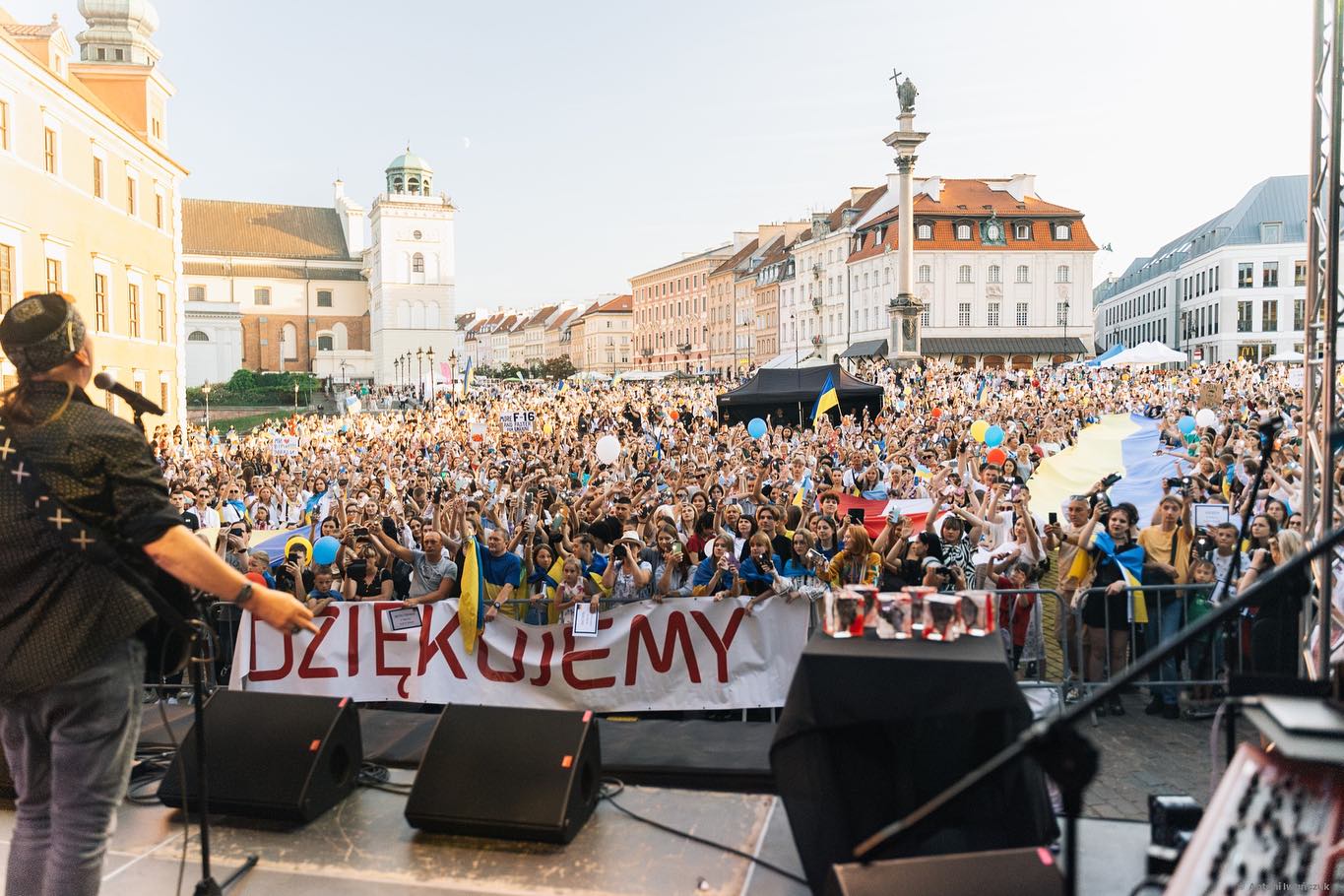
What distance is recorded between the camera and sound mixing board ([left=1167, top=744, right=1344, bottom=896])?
254 centimetres

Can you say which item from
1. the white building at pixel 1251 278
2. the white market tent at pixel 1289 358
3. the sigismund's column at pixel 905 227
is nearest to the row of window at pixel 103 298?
the white market tent at pixel 1289 358

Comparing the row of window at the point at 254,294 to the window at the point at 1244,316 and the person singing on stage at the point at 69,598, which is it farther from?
the person singing on stage at the point at 69,598

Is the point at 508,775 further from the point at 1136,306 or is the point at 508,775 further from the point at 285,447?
the point at 1136,306

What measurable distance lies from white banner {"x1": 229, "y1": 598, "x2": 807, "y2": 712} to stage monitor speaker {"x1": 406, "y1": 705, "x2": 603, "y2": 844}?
8.87 feet

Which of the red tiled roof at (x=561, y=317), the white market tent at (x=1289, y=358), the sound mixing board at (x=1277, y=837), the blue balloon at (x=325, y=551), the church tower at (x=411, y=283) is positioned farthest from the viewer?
the red tiled roof at (x=561, y=317)

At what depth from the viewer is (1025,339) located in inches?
3302

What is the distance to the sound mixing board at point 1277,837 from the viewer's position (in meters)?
2.54

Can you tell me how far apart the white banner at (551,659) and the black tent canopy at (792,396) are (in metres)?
18.9

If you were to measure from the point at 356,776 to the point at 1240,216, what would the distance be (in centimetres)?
9569

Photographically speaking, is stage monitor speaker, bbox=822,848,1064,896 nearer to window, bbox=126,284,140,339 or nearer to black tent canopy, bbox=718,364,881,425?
black tent canopy, bbox=718,364,881,425

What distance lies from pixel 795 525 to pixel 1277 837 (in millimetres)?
9257

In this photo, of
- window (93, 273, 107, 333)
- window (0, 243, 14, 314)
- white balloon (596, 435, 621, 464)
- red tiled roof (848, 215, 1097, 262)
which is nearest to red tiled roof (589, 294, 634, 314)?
red tiled roof (848, 215, 1097, 262)

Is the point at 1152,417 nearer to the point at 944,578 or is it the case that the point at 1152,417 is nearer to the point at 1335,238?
the point at 944,578

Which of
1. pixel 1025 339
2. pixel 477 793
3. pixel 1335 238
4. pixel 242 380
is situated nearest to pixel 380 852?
pixel 477 793
